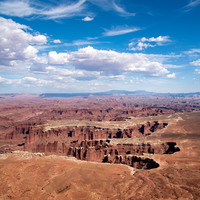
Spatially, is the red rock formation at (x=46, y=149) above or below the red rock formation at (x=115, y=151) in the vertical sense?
below

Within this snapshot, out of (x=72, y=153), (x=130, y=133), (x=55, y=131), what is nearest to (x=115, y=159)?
(x=72, y=153)

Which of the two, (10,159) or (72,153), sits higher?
(10,159)

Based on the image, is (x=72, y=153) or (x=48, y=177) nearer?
(x=48, y=177)

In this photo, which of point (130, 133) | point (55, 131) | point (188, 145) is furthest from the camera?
point (55, 131)

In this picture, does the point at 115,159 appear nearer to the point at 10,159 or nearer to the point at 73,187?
the point at 73,187

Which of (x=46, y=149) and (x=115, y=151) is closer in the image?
(x=115, y=151)

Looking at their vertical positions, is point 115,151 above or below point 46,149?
above

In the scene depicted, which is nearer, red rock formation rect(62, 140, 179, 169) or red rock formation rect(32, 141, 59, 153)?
red rock formation rect(62, 140, 179, 169)

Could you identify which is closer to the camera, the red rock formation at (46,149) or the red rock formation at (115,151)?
the red rock formation at (115,151)

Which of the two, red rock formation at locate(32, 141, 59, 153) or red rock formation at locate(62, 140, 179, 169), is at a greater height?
red rock formation at locate(62, 140, 179, 169)

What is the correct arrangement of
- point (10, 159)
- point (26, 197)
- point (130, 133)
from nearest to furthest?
1. point (26, 197)
2. point (10, 159)
3. point (130, 133)

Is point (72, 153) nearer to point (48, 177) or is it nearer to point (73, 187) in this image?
point (48, 177)
